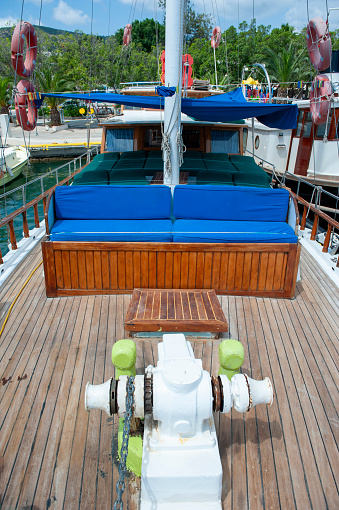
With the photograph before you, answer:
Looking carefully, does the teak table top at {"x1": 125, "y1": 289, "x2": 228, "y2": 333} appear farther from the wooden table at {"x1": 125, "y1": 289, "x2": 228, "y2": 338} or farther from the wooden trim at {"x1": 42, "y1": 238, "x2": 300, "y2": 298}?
the wooden trim at {"x1": 42, "y1": 238, "x2": 300, "y2": 298}

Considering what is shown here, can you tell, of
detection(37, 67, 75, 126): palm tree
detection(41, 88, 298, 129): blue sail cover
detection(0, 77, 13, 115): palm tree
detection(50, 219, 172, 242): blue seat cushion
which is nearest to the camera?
detection(50, 219, 172, 242): blue seat cushion

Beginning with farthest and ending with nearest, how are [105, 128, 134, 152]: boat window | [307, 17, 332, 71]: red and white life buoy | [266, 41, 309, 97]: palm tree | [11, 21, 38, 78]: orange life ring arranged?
[266, 41, 309, 97]: palm tree, [105, 128, 134, 152]: boat window, [11, 21, 38, 78]: orange life ring, [307, 17, 332, 71]: red and white life buoy

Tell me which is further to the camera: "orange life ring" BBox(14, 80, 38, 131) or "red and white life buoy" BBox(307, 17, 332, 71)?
"orange life ring" BBox(14, 80, 38, 131)

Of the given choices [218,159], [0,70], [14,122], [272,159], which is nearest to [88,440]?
[218,159]

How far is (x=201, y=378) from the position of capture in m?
1.84

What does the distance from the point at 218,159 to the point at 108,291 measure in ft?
13.9

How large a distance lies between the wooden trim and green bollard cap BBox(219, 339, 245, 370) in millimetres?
1943

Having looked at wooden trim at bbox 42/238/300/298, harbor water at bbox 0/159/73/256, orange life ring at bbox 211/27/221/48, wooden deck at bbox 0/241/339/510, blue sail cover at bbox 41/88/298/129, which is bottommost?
harbor water at bbox 0/159/73/256

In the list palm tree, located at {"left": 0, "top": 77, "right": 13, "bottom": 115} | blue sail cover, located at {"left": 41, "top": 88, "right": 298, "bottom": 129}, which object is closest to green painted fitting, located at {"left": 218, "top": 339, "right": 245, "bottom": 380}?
blue sail cover, located at {"left": 41, "top": 88, "right": 298, "bottom": 129}

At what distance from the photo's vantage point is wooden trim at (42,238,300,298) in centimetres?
436

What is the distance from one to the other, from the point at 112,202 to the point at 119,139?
12.7ft

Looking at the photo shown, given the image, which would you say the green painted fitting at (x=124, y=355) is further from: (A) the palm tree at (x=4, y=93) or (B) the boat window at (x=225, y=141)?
(A) the palm tree at (x=4, y=93)

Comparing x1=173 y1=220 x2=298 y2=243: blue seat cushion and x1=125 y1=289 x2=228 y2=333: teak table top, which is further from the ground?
x1=173 y1=220 x2=298 y2=243: blue seat cushion

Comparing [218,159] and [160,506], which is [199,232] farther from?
[218,159]
